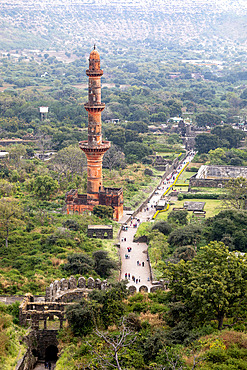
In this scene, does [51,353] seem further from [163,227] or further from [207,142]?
[207,142]

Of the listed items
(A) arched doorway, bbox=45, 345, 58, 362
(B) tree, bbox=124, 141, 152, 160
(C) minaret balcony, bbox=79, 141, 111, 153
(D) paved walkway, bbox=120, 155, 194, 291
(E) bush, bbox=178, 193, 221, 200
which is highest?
(C) minaret balcony, bbox=79, 141, 111, 153

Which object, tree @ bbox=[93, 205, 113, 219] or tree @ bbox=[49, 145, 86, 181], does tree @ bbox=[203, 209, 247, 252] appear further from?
tree @ bbox=[49, 145, 86, 181]

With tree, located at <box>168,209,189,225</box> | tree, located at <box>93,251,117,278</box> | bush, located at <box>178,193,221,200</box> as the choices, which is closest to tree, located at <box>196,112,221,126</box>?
bush, located at <box>178,193,221,200</box>

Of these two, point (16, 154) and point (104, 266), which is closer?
point (104, 266)

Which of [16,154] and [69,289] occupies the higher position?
[16,154]

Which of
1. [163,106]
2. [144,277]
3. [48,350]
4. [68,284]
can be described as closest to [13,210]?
[144,277]

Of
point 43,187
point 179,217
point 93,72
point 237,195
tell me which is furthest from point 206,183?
point 93,72
